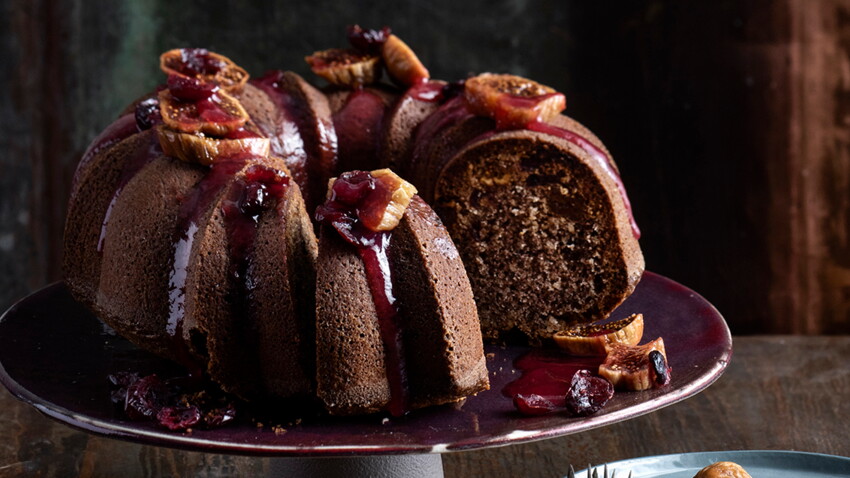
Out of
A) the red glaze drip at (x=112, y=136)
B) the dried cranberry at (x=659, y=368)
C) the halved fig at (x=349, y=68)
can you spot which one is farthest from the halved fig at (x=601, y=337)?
the red glaze drip at (x=112, y=136)

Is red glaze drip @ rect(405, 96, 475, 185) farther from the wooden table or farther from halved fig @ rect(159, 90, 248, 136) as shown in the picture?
the wooden table

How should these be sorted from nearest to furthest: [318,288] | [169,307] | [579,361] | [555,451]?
[318,288], [169,307], [579,361], [555,451]

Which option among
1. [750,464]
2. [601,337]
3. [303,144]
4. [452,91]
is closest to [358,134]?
[303,144]

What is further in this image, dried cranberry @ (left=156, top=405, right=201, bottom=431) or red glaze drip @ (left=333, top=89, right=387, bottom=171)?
red glaze drip @ (left=333, top=89, right=387, bottom=171)

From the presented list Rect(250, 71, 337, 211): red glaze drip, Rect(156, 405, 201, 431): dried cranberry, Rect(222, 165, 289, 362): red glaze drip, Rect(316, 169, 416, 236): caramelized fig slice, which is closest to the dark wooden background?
Rect(250, 71, 337, 211): red glaze drip

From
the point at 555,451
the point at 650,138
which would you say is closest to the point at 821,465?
the point at 555,451

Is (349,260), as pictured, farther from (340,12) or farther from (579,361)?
(340,12)
